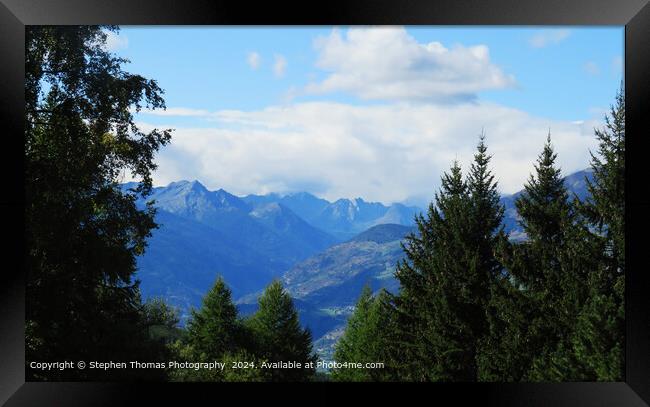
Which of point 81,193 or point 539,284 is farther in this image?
Answer: point 539,284

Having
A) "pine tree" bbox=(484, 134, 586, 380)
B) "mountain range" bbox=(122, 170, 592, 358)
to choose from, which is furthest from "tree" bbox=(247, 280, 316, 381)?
"mountain range" bbox=(122, 170, 592, 358)

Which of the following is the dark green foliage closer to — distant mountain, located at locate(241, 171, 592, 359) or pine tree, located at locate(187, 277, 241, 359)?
pine tree, located at locate(187, 277, 241, 359)

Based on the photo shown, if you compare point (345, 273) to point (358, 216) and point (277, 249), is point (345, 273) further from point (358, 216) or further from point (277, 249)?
point (277, 249)

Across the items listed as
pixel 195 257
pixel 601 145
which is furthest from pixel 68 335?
pixel 195 257

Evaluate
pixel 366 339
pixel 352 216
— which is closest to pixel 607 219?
pixel 366 339

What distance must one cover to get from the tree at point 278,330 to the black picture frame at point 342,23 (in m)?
18.7

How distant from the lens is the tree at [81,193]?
9812 millimetres

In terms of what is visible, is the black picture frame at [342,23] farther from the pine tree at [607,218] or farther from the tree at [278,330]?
the tree at [278,330]

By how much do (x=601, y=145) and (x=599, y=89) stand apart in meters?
2.05

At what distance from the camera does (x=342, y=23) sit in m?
6.45

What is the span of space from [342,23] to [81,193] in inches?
222

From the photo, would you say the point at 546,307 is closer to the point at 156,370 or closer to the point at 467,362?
the point at 467,362

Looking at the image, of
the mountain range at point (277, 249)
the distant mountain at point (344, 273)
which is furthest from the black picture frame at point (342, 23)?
the distant mountain at point (344, 273)


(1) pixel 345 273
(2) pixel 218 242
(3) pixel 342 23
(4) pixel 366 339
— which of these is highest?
(2) pixel 218 242
